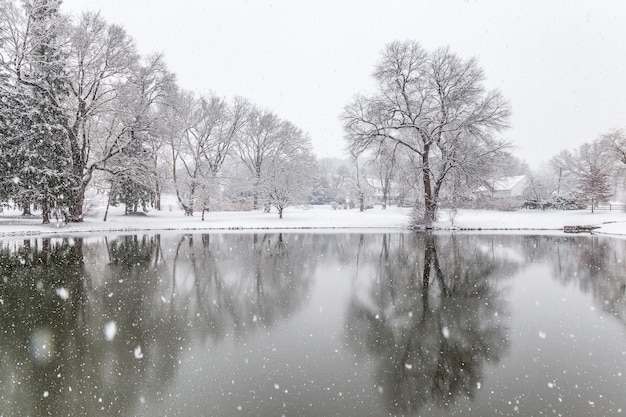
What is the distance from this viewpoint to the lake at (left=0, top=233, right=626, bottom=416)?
13.2 feet

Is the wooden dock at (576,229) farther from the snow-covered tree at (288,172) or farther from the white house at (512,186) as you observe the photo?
the white house at (512,186)

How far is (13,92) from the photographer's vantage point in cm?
2428

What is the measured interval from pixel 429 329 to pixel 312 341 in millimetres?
2004

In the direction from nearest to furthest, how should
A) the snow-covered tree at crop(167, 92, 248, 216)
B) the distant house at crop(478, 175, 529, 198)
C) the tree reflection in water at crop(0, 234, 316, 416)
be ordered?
the tree reflection in water at crop(0, 234, 316, 416)
the snow-covered tree at crop(167, 92, 248, 216)
the distant house at crop(478, 175, 529, 198)

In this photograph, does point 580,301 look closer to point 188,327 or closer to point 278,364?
point 278,364

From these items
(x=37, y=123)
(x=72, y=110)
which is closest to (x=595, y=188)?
(x=72, y=110)

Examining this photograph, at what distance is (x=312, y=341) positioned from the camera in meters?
5.69

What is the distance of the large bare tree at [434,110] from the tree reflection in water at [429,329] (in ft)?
55.6

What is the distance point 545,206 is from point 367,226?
35.3 m

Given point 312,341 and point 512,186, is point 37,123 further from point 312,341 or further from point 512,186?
point 512,186

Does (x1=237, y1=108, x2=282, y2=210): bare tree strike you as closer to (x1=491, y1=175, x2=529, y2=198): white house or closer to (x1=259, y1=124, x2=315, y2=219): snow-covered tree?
(x1=259, y1=124, x2=315, y2=219): snow-covered tree

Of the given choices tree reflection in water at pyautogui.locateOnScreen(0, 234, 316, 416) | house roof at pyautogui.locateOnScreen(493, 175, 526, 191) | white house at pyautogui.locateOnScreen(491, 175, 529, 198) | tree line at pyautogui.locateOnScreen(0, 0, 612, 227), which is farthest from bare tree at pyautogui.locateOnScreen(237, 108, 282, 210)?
house roof at pyautogui.locateOnScreen(493, 175, 526, 191)

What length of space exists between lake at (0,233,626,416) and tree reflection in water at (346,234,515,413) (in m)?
0.03

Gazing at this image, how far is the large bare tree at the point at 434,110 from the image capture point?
87.7ft
